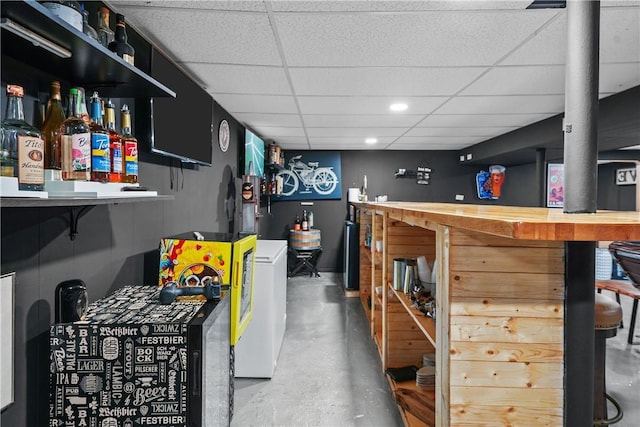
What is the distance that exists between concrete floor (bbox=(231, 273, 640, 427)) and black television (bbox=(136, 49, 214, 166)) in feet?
6.06

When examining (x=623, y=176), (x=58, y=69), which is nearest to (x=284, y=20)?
(x=58, y=69)

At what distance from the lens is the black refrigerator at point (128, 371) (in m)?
1.37

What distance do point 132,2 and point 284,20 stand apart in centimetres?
72

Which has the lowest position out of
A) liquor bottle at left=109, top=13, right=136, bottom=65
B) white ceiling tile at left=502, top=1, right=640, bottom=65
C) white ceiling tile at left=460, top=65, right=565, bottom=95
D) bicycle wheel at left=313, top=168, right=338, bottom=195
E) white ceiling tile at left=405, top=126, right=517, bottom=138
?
bicycle wheel at left=313, top=168, right=338, bottom=195

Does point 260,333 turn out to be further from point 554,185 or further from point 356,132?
point 554,185

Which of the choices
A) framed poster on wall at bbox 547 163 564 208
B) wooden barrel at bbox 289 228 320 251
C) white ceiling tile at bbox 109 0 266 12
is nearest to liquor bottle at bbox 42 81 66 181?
white ceiling tile at bbox 109 0 266 12

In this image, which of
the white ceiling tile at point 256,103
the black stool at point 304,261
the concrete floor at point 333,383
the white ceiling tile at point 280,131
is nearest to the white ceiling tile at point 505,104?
the white ceiling tile at point 256,103

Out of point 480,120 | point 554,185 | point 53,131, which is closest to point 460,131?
point 480,120

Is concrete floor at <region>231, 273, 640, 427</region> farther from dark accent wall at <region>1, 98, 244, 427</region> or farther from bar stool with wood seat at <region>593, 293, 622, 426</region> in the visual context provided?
dark accent wall at <region>1, 98, 244, 427</region>

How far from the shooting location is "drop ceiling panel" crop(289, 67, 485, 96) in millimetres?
2645

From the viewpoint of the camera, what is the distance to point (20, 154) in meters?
1.04

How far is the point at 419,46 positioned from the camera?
222 centimetres

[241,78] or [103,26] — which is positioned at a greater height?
[241,78]

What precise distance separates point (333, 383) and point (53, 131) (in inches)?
101
